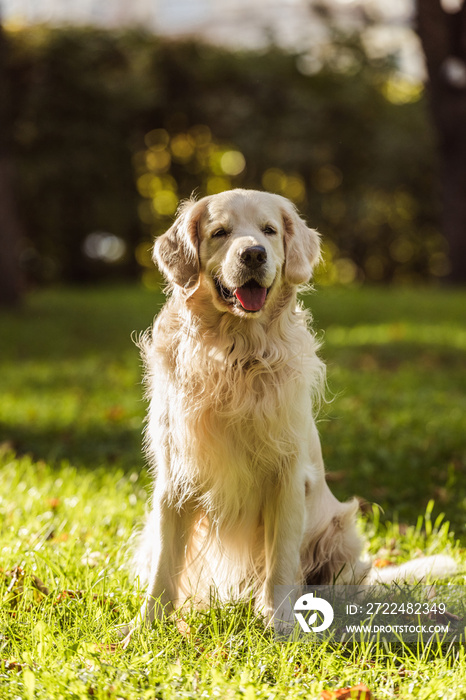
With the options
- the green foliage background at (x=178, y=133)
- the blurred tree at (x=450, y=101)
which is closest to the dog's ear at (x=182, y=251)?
the blurred tree at (x=450, y=101)

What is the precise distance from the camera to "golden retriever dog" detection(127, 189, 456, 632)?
2715 mm

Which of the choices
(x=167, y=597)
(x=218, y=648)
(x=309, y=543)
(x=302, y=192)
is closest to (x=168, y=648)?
(x=218, y=648)

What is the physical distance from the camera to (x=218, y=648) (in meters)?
2.45

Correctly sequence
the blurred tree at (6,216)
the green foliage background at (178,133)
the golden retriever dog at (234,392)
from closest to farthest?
the golden retriever dog at (234,392), the blurred tree at (6,216), the green foliage background at (178,133)

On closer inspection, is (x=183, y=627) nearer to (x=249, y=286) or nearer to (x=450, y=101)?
(x=249, y=286)

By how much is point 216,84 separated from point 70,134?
16.4ft

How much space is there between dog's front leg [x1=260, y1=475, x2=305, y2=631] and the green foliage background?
1548 centimetres

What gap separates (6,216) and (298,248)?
9.42 meters

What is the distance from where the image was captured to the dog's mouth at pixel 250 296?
8.64 ft

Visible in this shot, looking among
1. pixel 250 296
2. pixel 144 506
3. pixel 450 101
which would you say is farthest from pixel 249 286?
pixel 450 101

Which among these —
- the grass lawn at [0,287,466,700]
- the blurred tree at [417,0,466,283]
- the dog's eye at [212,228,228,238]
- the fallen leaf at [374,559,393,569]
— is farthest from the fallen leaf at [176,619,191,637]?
the blurred tree at [417,0,466,283]

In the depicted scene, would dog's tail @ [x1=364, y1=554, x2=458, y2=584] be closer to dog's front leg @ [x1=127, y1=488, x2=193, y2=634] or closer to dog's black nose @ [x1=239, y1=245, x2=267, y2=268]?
dog's front leg @ [x1=127, y1=488, x2=193, y2=634]

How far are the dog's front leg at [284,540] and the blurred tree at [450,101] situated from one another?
1104 centimetres

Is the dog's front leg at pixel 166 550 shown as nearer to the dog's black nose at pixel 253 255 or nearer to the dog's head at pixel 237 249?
the dog's head at pixel 237 249
